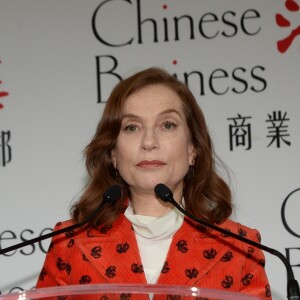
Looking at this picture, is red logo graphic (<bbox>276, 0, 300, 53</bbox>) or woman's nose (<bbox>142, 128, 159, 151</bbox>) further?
red logo graphic (<bbox>276, 0, 300, 53</bbox>)

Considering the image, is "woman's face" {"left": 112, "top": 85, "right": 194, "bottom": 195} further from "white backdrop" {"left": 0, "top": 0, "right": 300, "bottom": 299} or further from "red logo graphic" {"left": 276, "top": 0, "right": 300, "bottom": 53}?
"red logo graphic" {"left": 276, "top": 0, "right": 300, "bottom": 53}

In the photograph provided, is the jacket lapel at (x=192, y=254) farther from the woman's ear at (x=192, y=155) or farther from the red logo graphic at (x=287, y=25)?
the red logo graphic at (x=287, y=25)

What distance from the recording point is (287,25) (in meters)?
1.97

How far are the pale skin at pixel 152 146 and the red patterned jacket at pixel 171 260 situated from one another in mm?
74

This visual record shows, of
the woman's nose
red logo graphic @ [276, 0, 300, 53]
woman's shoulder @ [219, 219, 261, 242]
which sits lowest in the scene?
woman's shoulder @ [219, 219, 261, 242]

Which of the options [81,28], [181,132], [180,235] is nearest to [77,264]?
[180,235]

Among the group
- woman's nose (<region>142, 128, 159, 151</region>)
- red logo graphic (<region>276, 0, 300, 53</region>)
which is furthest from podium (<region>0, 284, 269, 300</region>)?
red logo graphic (<region>276, 0, 300, 53</region>)

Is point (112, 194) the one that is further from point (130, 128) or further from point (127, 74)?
point (127, 74)

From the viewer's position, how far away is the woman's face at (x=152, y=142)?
5.15 ft

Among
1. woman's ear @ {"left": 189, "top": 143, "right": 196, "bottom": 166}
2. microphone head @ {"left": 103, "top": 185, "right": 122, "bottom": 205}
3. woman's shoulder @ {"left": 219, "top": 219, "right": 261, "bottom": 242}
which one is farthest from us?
woman's ear @ {"left": 189, "top": 143, "right": 196, "bottom": 166}

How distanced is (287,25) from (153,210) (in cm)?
67

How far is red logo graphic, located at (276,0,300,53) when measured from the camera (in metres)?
1.96

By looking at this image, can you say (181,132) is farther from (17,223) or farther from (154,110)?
(17,223)

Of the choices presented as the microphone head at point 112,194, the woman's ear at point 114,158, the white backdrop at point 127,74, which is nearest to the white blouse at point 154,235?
the woman's ear at point 114,158
